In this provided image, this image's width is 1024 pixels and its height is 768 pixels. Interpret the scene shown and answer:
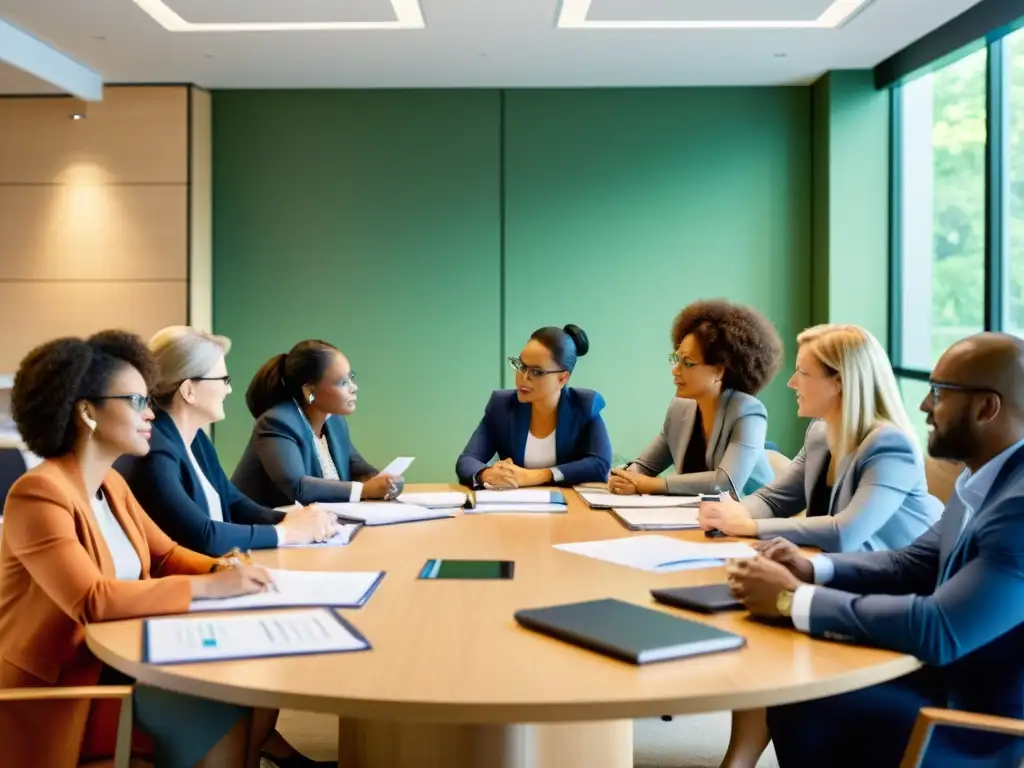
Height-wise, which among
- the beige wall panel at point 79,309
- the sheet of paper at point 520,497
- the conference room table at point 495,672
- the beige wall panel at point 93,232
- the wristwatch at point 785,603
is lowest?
the conference room table at point 495,672

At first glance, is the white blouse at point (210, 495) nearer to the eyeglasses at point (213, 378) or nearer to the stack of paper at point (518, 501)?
the eyeglasses at point (213, 378)

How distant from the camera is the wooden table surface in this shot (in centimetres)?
160

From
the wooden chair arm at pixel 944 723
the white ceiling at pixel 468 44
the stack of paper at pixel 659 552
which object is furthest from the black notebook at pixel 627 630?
the white ceiling at pixel 468 44

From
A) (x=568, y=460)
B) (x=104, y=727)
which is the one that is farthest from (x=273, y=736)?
(x=568, y=460)

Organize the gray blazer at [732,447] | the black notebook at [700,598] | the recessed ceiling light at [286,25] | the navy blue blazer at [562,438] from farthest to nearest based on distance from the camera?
the recessed ceiling light at [286,25] → the navy blue blazer at [562,438] → the gray blazer at [732,447] → the black notebook at [700,598]

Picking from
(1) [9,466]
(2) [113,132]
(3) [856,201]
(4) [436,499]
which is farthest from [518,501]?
(2) [113,132]

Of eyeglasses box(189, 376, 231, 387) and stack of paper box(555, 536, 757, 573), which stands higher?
eyeglasses box(189, 376, 231, 387)

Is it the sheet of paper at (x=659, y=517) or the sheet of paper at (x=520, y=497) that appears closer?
the sheet of paper at (x=659, y=517)

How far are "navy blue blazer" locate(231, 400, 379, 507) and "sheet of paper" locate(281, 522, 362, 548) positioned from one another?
0.52m

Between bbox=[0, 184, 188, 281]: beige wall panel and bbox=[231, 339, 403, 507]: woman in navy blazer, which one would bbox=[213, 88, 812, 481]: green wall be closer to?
bbox=[0, 184, 188, 281]: beige wall panel

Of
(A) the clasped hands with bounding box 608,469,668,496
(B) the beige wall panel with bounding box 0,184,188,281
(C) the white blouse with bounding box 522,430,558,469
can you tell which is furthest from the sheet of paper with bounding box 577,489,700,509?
(B) the beige wall panel with bounding box 0,184,188,281

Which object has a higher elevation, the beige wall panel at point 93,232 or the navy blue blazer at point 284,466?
the beige wall panel at point 93,232

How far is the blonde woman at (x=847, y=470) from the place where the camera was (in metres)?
2.75

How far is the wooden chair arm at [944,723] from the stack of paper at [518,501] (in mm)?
1709
